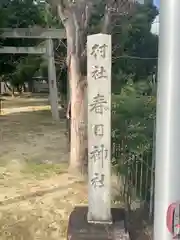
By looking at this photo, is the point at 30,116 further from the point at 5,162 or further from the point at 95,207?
the point at 95,207

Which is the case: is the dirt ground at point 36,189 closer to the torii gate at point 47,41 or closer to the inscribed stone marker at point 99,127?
the inscribed stone marker at point 99,127

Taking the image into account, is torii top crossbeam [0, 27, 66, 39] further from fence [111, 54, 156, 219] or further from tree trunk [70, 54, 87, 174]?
fence [111, 54, 156, 219]

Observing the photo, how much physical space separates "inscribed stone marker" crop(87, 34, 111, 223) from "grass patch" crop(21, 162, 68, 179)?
2420 mm

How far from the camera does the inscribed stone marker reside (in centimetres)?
309

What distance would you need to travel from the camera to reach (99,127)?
3.09 metres

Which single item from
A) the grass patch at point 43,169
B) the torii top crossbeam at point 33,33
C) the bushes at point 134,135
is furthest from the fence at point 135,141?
the torii top crossbeam at point 33,33

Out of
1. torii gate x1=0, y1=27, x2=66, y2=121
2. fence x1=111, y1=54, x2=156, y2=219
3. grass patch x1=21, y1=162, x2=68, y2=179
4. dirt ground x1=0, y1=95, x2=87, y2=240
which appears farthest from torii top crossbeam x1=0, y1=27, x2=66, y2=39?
fence x1=111, y1=54, x2=156, y2=219

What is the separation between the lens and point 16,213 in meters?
4.05

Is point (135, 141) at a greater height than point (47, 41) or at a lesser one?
lesser

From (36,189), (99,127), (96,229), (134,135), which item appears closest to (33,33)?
(36,189)

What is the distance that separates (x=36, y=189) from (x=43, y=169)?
101 cm

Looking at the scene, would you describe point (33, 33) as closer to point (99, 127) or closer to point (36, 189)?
point (36, 189)

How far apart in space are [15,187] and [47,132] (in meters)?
4.96

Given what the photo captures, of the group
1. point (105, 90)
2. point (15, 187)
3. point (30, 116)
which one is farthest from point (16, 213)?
point (30, 116)
